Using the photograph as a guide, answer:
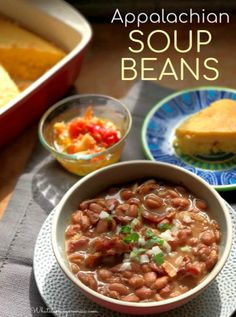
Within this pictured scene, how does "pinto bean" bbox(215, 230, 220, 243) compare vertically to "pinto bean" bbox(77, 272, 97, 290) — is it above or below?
below

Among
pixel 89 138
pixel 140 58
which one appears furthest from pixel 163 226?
pixel 140 58

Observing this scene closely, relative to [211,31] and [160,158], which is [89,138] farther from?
[211,31]

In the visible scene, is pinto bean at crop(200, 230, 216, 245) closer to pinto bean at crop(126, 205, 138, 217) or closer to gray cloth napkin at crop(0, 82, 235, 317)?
pinto bean at crop(126, 205, 138, 217)

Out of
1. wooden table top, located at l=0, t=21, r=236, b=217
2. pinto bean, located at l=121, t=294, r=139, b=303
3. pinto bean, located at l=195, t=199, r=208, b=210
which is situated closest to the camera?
pinto bean, located at l=121, t=294, r=139, b=303

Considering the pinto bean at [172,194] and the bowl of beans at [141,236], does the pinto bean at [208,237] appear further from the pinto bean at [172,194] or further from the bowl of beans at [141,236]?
the pinto bean at [172,194]

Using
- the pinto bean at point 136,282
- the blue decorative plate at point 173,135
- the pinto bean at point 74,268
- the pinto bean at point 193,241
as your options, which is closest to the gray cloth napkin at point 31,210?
the blue decorative plate at point 173,135

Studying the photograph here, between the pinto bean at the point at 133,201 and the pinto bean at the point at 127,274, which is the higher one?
the pinto bean at the point at 133,201

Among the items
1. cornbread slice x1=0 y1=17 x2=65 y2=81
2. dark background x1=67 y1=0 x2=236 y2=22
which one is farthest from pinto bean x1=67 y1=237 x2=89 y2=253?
dark background x1=67 y1=0 x2=236 y2=22

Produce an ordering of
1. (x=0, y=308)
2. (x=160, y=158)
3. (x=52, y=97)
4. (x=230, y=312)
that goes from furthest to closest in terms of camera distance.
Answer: (x=52, y=97) < (x=160, y=158) < (x=0, y=308) < (x=230, y=312)
